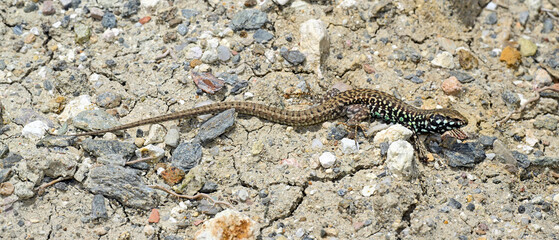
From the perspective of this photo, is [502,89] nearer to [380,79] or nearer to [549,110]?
[549,110]

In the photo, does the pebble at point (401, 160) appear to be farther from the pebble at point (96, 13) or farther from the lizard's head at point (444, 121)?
the pebble at point (96, 13)

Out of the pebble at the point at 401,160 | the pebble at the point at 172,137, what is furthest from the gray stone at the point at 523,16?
the pebble at the point at 172,137

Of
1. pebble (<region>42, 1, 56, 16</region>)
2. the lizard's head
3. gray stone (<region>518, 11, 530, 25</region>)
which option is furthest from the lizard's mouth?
pebble (<region>42, 1, 56, 16</region>)

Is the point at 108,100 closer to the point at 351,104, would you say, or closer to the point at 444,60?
the point at 351,104

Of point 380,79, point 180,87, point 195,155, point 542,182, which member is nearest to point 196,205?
point 195,155

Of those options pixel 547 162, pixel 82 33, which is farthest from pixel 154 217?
pixel 547 162

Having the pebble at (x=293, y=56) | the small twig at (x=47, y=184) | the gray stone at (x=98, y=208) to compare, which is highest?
the pebble at (x=293, y=56)
